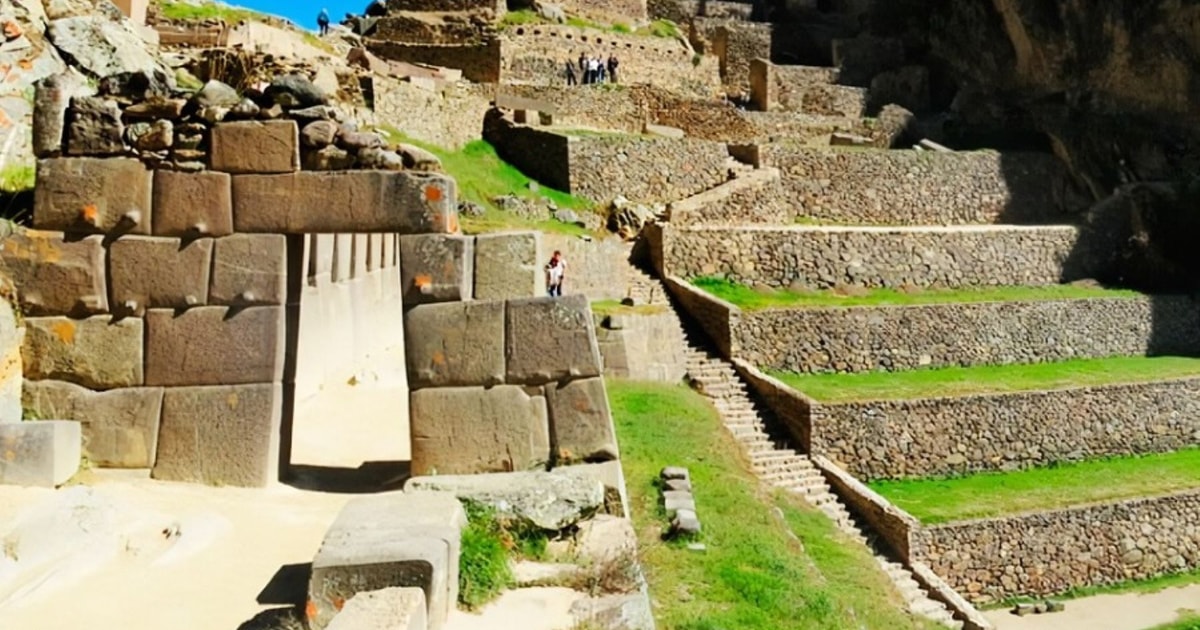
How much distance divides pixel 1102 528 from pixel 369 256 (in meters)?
12.1

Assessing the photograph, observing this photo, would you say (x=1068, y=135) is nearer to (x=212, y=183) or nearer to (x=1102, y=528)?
(x=1102, y=528)

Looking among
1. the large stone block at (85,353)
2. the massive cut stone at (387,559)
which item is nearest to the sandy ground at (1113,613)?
the massive cut stone at (387,559)

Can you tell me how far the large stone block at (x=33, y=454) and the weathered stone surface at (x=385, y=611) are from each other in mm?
3256

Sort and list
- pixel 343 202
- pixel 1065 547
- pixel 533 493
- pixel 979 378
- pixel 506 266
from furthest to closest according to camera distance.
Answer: pixel 979 378 < pixel 1065 547 < pixel 506 266 < pixel 343 202 < pixel 533 493

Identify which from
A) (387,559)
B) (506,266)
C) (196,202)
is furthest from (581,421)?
(196,202)

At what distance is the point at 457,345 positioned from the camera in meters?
7.32

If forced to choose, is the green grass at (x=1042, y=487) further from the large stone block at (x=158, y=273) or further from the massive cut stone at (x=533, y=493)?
Answer: the large stone block at (x=158, y=273)

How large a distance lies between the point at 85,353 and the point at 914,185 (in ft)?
76.1

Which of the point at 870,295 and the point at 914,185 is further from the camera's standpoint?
the point at 914,185

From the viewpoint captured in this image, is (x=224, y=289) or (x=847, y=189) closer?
(x=224, y=289)

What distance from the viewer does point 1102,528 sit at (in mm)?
15453

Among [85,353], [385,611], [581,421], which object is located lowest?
[385,611]

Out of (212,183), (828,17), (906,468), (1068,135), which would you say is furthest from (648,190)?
(828,17)

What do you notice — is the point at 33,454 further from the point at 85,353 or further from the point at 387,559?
the point at 387,559
